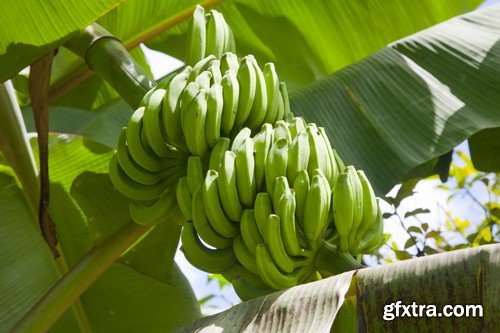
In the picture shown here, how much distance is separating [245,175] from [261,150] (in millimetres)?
60

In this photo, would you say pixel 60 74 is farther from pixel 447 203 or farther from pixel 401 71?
pixel 447 203

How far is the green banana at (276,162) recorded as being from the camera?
123cm

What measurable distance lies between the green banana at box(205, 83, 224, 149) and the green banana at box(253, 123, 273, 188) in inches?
2.9

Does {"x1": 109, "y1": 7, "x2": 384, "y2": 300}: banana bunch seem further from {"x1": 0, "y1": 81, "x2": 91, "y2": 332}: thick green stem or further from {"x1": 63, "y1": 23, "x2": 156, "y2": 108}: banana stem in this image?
{"x1": 0, "y1": 81, "x2": 91, "y2": 332}: thick green stem

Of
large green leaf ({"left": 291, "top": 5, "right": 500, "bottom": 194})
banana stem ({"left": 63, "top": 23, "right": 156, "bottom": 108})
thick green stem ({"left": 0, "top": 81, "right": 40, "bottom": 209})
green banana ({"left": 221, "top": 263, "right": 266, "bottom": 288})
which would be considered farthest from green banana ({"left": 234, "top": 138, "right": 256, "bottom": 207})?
thick green stem ({"left": 0, "top": 81, "right": 40, "bottom": 209})

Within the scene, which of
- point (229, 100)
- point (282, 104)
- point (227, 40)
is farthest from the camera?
point (227, 40)

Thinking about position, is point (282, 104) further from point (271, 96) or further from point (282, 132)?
point (282, 132)

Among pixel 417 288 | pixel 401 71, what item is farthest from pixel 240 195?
pixel 401 71

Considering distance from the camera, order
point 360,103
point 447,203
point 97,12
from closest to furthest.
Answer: point 97,12, point 360,103, point 447,203

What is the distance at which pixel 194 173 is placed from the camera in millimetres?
1310

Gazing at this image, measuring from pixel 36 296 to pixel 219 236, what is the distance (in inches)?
34.5

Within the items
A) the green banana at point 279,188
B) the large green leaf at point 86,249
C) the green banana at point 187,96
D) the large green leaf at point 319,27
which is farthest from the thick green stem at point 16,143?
the green banana at point 279,188

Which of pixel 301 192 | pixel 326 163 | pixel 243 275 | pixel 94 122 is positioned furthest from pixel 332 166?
pixel 94 122

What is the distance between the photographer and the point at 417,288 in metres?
0.96
